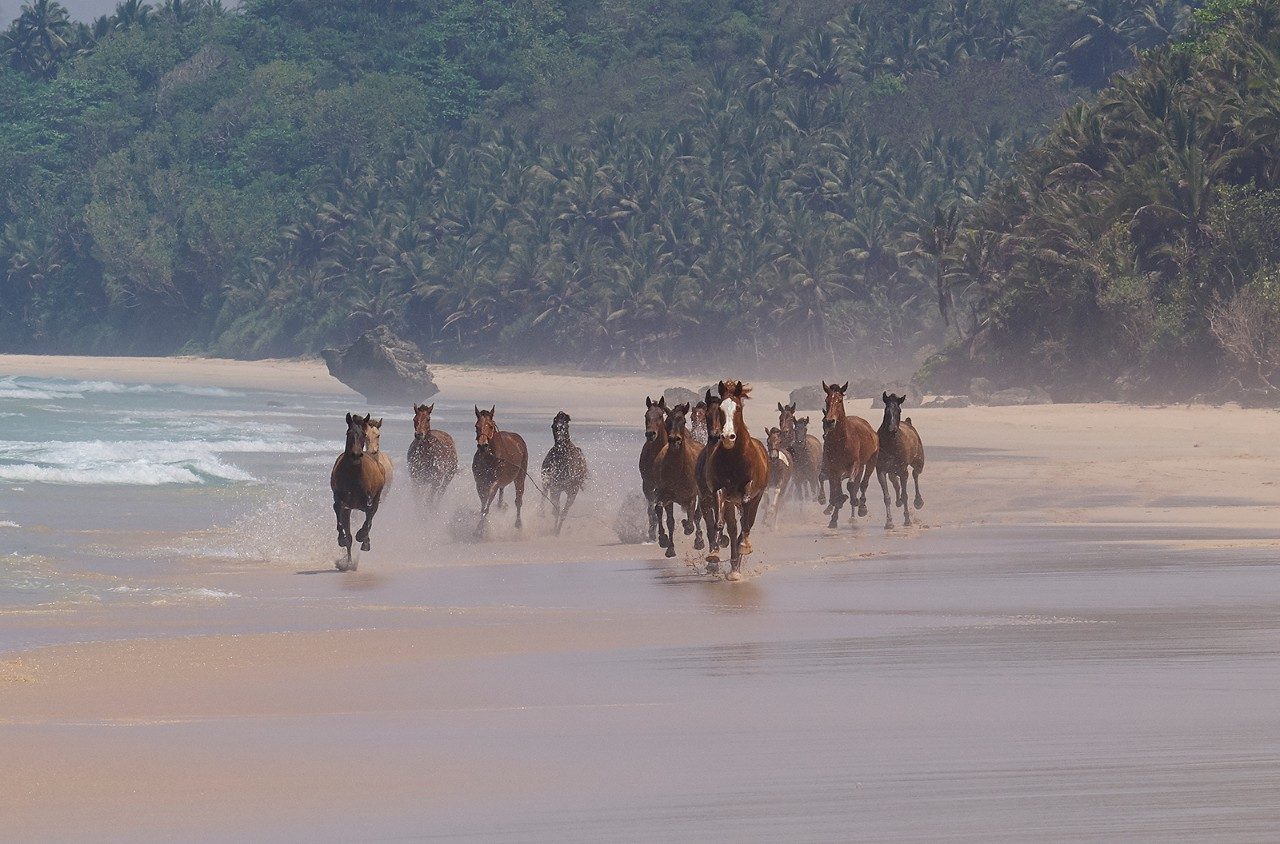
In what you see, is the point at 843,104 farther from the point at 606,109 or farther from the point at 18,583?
the point at 18,583

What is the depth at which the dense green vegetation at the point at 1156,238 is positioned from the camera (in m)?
50.6

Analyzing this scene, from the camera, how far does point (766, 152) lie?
111 meters

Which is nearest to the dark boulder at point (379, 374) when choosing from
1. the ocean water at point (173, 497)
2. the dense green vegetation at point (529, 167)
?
the ocean water at point (173, 497)

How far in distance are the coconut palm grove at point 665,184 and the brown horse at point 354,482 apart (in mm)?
30068

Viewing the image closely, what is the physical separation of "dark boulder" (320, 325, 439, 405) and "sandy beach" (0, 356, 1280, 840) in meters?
50.9

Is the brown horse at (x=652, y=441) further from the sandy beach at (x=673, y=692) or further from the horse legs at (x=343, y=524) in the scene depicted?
the horse legs at (x=343, y=524)

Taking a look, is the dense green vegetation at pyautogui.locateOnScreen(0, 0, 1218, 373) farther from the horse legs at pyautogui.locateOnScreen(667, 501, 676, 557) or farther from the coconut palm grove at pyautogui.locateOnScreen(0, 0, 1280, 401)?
the horse legs at pyautogui.locateOnScreen(667, 501, 676, 557)

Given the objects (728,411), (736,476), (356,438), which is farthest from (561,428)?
(728,411)

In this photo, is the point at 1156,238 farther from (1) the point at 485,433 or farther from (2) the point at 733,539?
(2) the point at 733,539

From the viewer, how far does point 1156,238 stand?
55.5 meters

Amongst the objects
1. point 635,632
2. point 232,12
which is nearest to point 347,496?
point 635,632

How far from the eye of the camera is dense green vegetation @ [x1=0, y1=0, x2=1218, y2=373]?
313 feet

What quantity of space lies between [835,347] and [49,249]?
76.7 meters

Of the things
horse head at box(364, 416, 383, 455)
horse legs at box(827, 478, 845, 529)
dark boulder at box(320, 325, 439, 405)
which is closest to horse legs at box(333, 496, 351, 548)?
horse head at box(364, 416, 383, 455)
